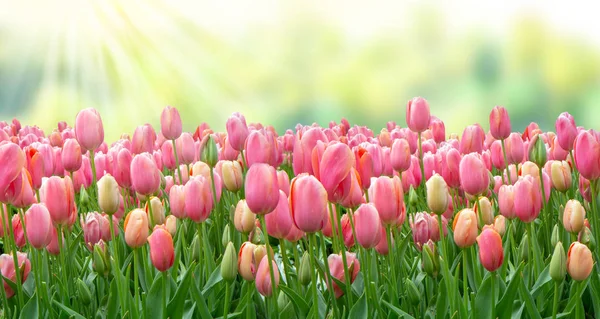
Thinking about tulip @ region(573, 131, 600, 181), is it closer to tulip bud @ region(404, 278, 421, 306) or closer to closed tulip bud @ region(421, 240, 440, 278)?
closed tulip bud @ region(421, 240, 440, 278)

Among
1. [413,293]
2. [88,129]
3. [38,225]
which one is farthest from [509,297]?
[88,129]

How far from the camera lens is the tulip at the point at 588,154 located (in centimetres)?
170

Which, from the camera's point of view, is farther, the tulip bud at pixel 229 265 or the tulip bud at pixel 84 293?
the tulip bud at pixel 84 293

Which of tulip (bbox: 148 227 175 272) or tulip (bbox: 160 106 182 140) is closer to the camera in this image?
tulip (bbox: 148 227 175 272)

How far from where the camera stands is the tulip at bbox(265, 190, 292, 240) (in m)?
1.35

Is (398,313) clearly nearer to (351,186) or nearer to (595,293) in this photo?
(351,186)

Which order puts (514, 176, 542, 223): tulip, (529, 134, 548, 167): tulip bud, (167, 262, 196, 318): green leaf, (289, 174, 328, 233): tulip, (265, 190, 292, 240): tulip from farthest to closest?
(529, 134, 548, 167): tulip bud < (514, 176, 542, 223): tulip < (167, 262, 196, 318): green leaf < (265, 190, 292, 240): tulip < (289, 174, 328, 233): tulip

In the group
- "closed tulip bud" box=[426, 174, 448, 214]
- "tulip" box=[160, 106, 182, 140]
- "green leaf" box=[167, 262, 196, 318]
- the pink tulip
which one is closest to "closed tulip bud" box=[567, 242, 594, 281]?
"closed tulip bud" box=[426, 174, 448, 214]

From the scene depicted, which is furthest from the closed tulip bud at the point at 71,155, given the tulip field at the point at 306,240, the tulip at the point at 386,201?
the tulip at the point at 386,201

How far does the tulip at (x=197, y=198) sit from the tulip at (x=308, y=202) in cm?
41

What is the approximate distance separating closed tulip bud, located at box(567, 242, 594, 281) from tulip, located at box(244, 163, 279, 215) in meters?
0.61

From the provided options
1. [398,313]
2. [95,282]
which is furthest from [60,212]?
[398,313]

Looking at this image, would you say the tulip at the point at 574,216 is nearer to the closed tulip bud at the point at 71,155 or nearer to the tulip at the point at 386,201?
the tulip at the point at 386,201

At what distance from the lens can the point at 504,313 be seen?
145 centimetres
